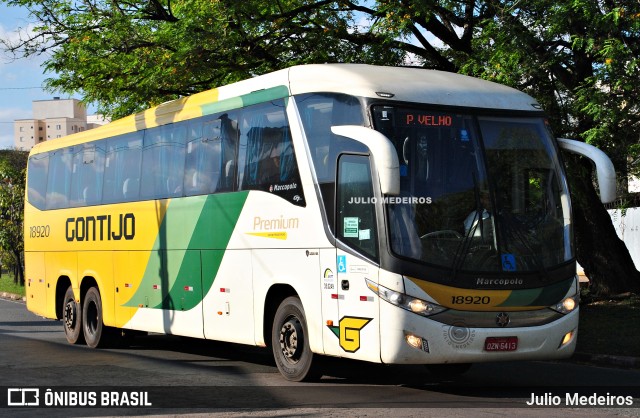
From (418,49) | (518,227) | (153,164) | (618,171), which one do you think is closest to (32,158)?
(153,164)

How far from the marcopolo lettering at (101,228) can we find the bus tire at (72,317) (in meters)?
1.08

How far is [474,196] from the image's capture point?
10.7 m

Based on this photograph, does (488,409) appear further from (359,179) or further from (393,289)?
(359,179)

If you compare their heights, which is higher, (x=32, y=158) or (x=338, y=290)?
(x=32, y=158)

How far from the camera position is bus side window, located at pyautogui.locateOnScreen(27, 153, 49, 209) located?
1973 centimetres

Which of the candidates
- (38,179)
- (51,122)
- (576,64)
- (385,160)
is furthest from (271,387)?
(51,122)

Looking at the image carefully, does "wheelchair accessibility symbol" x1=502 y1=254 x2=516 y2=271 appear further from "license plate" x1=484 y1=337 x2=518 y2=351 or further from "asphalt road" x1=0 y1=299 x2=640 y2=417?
"asphalt road" x1=0 y1=299 x2=640 y2=417

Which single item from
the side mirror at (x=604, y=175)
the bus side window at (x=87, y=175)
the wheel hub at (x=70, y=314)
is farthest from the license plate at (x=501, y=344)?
the wheel hub at (x=70, y=314)

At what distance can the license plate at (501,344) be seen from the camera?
10.4 m

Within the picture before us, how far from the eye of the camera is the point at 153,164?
15.6 meters

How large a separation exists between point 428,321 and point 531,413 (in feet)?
4.42

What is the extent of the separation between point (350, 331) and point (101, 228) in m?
7.59

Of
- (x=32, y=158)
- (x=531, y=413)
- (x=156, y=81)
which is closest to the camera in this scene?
(x=531, y=413)

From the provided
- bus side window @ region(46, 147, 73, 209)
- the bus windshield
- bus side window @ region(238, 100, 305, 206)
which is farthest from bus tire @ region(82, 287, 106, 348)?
the bus windshield
